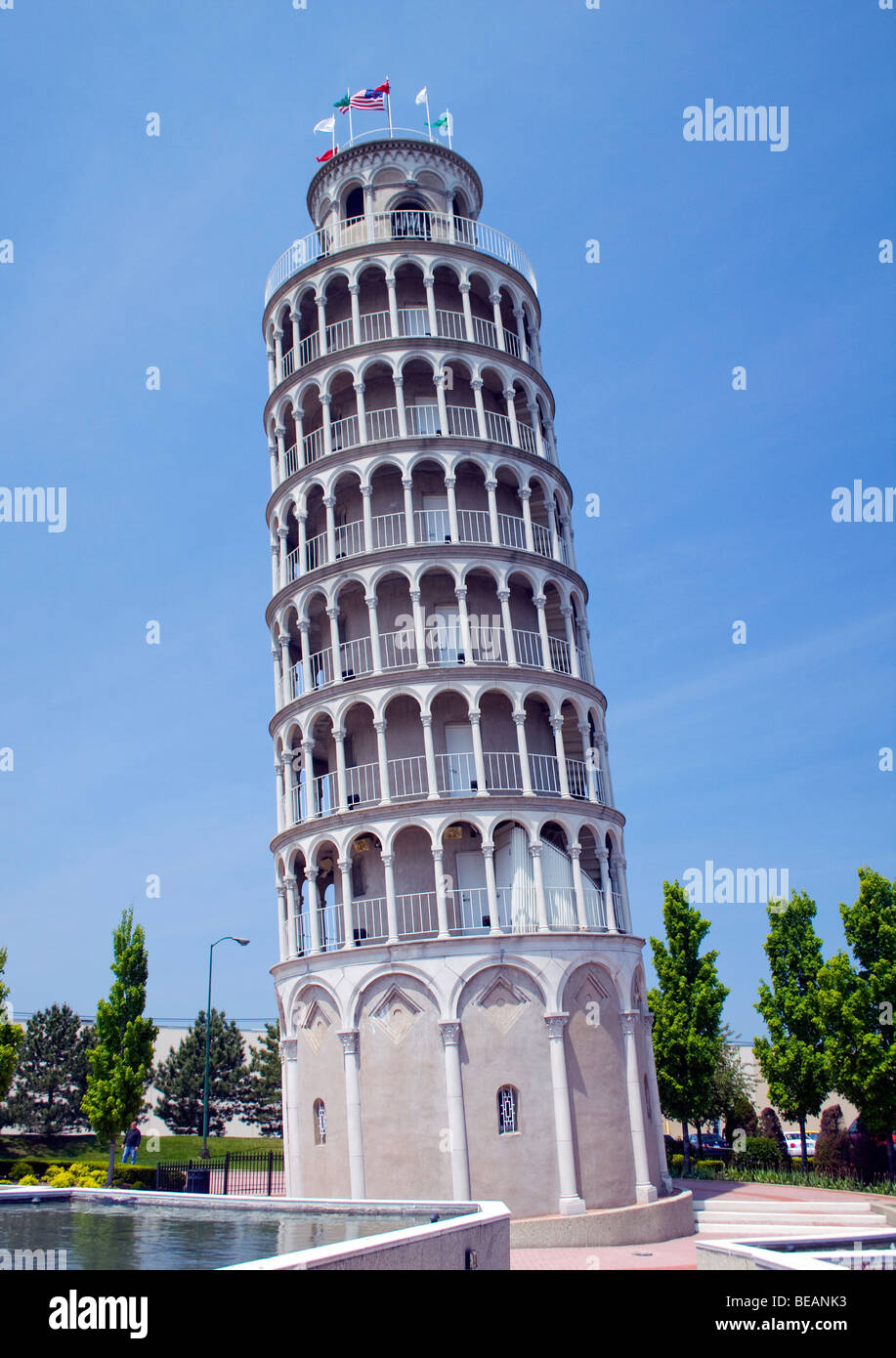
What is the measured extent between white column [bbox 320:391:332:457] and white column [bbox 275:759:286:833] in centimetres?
1151

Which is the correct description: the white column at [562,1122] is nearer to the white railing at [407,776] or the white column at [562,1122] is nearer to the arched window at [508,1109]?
the arched window at [508,1109]

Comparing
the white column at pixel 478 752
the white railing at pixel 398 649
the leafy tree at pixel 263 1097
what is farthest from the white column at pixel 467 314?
the leafy tree at pixel 263 1097

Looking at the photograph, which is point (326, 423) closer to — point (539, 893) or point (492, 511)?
point (492, 511)

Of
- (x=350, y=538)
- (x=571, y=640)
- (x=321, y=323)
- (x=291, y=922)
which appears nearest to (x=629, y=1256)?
(x=291, y=922)

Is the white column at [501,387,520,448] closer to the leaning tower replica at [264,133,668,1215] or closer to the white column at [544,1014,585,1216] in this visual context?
the leaning tower replica at [264,133,668,1215]

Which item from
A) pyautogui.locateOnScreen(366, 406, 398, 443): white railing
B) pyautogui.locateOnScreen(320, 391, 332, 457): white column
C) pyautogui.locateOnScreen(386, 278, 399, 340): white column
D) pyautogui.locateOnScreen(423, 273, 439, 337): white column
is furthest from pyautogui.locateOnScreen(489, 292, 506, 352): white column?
pyautogui.locateOnScreen(320, 391, 332, 457): white column

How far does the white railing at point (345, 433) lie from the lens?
39312mm

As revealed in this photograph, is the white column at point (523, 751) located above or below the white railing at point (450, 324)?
below

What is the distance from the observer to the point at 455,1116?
30.0 metres

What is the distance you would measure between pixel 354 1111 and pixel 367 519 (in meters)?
19.2

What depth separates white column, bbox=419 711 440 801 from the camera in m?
33.1

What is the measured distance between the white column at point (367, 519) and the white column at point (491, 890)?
1122cm
